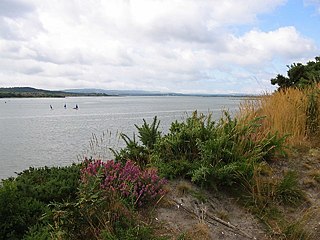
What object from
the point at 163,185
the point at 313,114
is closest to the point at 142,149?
the point at 163,185

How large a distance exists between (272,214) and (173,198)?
123cm

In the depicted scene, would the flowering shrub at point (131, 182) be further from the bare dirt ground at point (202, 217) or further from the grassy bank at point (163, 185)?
the bare dirt ground at point (202, 217)

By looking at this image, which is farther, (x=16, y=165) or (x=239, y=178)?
(x=16, y=165)

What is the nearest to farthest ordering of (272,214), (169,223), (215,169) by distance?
(169,223)
(272,214)
(215,169)

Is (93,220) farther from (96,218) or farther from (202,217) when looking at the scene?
(202,217)

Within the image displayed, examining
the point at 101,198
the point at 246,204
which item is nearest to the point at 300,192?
the point at 246,204

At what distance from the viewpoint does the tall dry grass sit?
6.92m

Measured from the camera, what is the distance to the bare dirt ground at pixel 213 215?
3920mm

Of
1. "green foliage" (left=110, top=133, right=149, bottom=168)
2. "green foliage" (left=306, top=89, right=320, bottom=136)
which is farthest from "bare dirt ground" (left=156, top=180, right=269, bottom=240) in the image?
"green foliage" (left=306, top=89, right=320, bottom=136)

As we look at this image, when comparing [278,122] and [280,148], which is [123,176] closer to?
[280,148]

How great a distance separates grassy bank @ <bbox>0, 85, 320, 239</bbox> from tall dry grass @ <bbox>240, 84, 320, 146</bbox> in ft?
1.06

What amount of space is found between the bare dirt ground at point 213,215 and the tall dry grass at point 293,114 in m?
1.89

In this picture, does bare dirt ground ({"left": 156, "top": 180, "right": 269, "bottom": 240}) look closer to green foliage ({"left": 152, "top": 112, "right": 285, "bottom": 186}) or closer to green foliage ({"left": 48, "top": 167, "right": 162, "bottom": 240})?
green foliage ({"left": 152, "top": 112, "right": 285, "bottom": 186})

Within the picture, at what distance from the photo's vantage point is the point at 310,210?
4.35 m
